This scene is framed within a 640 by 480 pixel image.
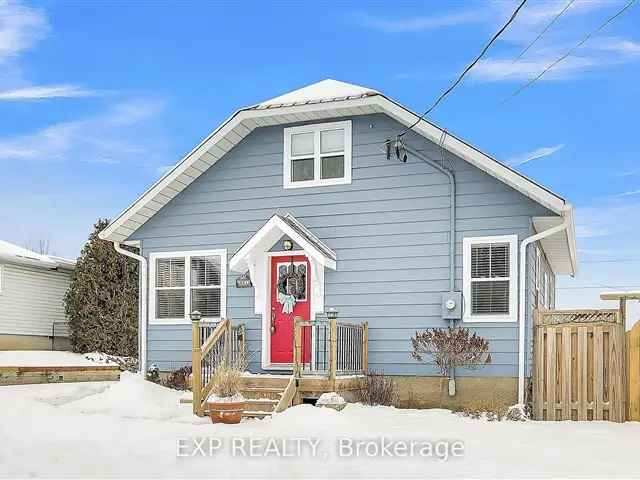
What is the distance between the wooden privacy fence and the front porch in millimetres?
4412

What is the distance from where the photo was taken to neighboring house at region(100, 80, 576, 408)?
47.2 feet

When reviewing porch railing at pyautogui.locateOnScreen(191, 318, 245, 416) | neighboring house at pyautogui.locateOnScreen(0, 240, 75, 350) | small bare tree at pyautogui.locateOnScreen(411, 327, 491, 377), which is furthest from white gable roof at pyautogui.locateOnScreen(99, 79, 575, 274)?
neighboring house at pyautogui.locateOnScreen(0, 240, 75, 350)

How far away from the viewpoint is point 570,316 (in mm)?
13375

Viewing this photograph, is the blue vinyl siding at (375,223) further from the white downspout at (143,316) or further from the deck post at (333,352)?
the deck post at (333,352)

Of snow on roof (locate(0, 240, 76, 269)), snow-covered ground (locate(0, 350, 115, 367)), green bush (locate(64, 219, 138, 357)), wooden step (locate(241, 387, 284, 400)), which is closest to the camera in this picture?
wooden step (locate(241, 387, 284, 400))

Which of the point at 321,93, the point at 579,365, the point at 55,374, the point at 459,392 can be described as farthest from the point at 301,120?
the point at 55,374

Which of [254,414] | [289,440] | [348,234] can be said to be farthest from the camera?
[348,234]

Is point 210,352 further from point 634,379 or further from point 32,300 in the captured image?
point 32,300

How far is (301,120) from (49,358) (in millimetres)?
11019

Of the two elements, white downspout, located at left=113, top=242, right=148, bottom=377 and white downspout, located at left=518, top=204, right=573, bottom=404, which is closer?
white downspout, located at left=518, top=204, right=573, bottom=404

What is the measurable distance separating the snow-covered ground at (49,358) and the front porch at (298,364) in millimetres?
7828

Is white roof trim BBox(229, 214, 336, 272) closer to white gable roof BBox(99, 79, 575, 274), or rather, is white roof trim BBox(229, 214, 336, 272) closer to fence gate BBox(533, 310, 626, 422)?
white gable roof BBox(99, 79, 575, 274)

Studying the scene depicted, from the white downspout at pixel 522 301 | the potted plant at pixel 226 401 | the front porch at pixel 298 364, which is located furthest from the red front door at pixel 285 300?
the white downspout at pixel 522 301

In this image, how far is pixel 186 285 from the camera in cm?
1717
